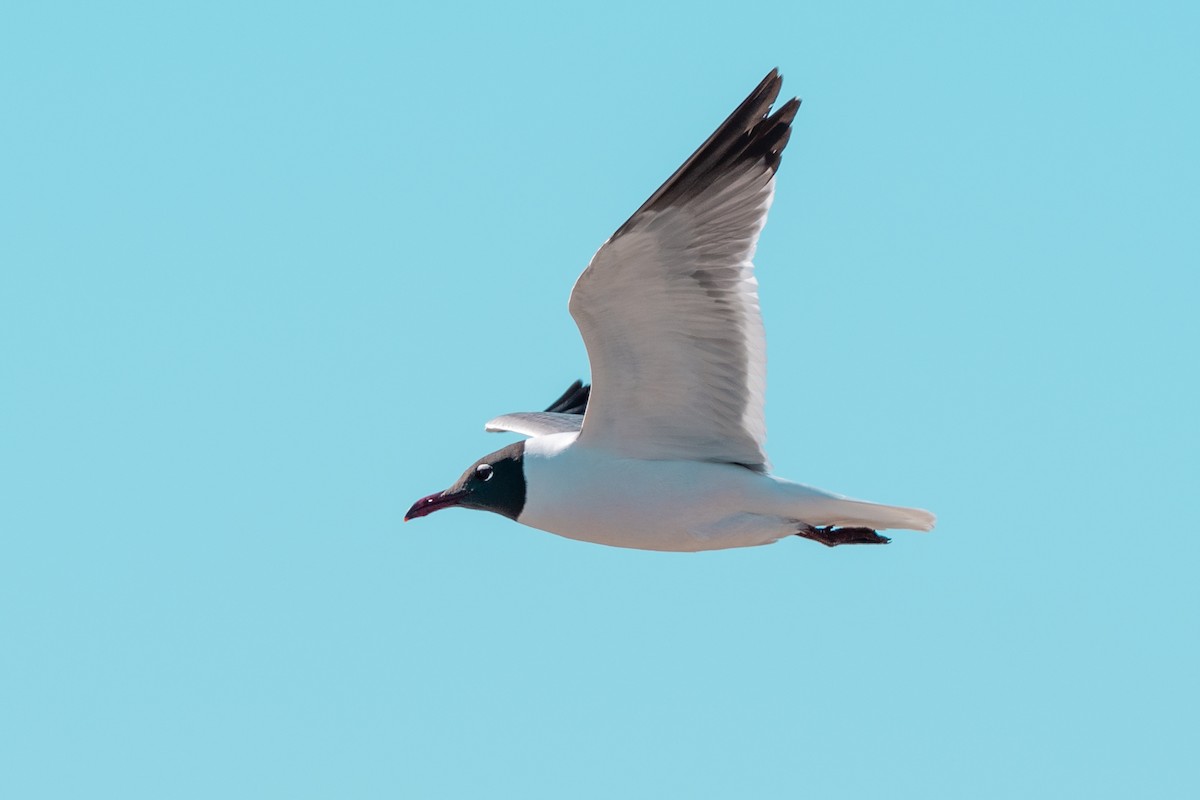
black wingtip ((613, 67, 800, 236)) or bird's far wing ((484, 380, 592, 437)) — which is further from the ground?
black wingtip ((613, 67, 800, 236))

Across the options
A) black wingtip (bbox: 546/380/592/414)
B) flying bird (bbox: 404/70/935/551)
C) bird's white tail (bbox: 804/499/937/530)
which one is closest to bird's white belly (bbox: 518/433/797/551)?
flying bird (bbox: 404/70/935/551)

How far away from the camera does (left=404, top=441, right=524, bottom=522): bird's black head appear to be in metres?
11.5

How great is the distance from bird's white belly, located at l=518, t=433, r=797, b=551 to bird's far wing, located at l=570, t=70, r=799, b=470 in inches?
5.6

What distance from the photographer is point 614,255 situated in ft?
32.9

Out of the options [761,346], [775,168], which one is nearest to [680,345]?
[761,346]

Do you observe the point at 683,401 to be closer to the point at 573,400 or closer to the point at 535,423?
the point at 535,423

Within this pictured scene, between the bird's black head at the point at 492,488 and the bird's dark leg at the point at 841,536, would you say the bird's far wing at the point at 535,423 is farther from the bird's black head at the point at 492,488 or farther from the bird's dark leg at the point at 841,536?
the bird's dark leg at the point at 841,536

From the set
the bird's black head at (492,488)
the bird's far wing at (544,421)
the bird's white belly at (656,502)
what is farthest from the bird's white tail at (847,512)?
the bird's far wing at (544,421)

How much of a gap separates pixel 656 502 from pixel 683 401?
630mm

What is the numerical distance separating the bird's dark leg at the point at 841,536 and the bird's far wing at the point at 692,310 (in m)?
0.51

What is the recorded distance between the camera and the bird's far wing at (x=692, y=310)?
395 inches

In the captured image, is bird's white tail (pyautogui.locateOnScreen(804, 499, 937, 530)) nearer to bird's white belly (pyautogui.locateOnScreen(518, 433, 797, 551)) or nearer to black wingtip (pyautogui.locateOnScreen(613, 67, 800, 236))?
bird's white belly (pyautogui.locateOnScreen(518, 433, 797, 551))

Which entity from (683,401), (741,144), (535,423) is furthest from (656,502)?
(535,423)

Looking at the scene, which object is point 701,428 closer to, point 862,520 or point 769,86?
point 862,520
